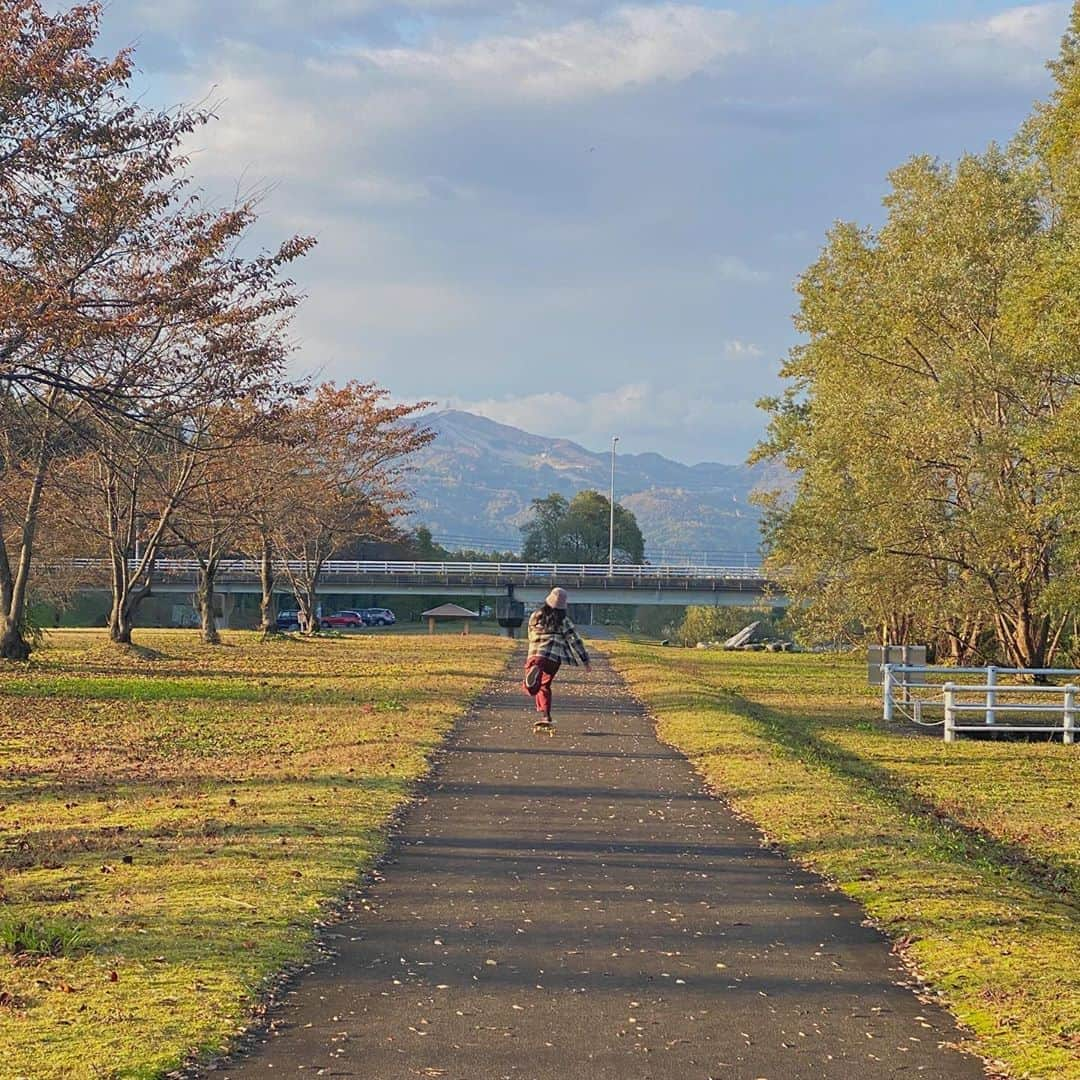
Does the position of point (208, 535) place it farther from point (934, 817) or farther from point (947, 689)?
point (934, 817)

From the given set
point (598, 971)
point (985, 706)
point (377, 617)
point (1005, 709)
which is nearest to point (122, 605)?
point (985, 706)

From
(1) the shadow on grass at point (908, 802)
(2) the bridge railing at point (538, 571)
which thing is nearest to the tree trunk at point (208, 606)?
(1) the shadow on grass at point (908, 802)

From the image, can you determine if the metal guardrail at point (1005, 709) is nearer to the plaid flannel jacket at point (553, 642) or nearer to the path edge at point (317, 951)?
the plaid flannel jacket at point (553, 642)

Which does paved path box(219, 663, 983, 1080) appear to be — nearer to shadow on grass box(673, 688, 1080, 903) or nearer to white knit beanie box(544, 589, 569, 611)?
shadow on grass box(673, 688, 1080, 903)

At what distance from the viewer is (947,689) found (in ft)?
72.8

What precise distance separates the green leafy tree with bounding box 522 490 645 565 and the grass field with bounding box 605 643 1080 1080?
107m

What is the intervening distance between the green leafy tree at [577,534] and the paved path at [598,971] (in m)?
122

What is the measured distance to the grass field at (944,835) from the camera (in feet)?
22.2

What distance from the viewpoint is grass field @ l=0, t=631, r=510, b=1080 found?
6035 mm

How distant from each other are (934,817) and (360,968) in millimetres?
8533

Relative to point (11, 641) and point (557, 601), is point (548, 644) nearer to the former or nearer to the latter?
point (557, 601)

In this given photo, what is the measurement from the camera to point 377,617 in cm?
10475

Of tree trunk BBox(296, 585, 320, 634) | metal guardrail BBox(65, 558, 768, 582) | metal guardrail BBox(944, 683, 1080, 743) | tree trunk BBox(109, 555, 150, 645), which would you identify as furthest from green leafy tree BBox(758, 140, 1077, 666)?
metal guardrail BBox(65, 558, 768, 582)

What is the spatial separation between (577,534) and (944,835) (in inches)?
4839
